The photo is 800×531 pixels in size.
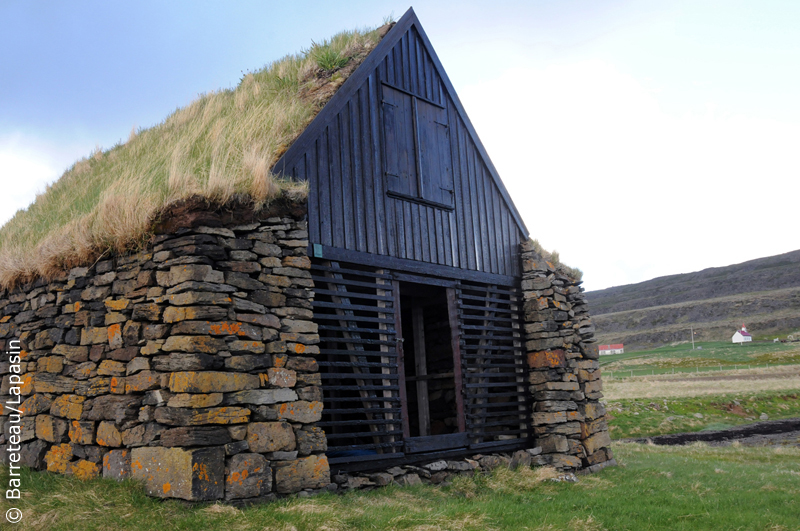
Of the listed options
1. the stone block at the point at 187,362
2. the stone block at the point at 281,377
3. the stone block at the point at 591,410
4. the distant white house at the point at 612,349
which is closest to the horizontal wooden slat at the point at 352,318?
the stone block at the point at 281,377

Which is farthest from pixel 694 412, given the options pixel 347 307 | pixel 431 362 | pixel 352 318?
pixel 347 307

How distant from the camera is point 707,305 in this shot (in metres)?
100

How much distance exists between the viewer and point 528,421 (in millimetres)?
11680

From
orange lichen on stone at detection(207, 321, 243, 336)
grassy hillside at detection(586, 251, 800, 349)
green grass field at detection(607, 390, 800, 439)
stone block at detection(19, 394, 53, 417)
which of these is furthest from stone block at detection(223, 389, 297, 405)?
grassy hillside at detection(586, 251, 800, 349)

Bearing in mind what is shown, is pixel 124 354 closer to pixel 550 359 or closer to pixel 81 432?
pixel 81 432

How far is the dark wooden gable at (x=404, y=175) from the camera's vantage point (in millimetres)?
9336

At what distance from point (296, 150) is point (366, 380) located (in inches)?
135

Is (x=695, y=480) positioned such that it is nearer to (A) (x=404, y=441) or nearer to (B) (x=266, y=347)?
(A) (x=404, y=441)

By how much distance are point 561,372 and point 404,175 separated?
4.65 meters

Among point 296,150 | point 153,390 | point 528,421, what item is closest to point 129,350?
point 153,390

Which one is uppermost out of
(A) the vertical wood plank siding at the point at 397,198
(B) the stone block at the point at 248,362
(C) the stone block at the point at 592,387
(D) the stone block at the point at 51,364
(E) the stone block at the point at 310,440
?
(A) the vertical wood plank siding at the point at 397,198

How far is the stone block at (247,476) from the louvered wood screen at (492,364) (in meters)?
4.26

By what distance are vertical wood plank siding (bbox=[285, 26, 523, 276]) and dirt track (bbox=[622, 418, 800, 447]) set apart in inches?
511

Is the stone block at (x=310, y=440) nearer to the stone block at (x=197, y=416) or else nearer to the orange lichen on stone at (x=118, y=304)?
the stone block at (x=197, y=416)
